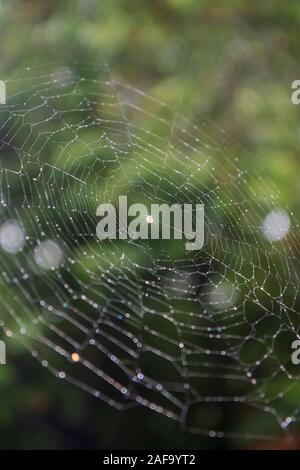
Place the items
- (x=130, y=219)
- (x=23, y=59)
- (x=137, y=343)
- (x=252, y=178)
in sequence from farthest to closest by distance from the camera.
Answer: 1. (x=23, y=59)
2. (x=137, y=343)
3. (x=252, y=178)
4. (x=130, y=219)

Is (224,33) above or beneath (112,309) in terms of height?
above

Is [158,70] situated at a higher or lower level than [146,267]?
higher

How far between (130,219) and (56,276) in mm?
612

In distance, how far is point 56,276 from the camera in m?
3.12

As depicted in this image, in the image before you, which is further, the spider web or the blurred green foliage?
the blurred green foliage

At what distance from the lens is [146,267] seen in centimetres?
287

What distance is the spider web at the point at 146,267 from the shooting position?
277 cm

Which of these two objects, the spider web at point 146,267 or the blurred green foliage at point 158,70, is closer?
the spider web at point 146,267

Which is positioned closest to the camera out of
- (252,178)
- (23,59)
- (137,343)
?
(252,178)

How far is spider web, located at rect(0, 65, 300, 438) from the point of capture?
277 cm

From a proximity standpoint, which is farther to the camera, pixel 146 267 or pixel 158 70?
pixel 158 70
